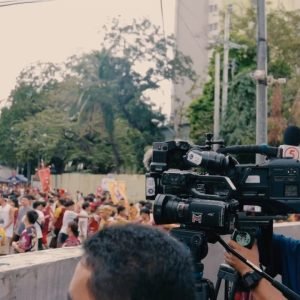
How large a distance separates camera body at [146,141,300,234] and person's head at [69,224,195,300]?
1074 millimetres

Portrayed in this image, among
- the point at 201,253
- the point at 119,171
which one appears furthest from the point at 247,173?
the point at 119,171

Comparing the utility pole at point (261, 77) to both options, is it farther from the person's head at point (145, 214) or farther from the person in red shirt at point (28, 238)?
the person in red shirt at point (28, 238)

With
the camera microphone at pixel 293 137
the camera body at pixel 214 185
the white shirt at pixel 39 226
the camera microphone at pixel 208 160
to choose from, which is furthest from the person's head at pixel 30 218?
the camera microphone at pixel 208 160

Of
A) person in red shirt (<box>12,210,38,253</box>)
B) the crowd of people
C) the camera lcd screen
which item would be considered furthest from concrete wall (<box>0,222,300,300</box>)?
the crowd of people

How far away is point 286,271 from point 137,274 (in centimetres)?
175

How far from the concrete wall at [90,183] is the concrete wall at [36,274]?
30601 millimetres

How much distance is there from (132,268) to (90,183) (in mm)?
35909

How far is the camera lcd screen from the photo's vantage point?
8.14 ft

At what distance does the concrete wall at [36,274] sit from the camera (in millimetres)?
2660

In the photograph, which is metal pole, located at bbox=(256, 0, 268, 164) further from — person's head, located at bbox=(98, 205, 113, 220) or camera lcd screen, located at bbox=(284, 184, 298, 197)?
camera lcd screen, located at bbox=(284, 184, 298, 197)

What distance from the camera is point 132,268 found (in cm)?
114

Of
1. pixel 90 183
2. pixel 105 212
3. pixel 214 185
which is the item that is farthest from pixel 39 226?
pixel 90 183

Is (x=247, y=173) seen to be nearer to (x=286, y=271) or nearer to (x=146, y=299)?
(x=286, y=271)

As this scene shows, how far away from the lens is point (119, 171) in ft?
Result: 132
